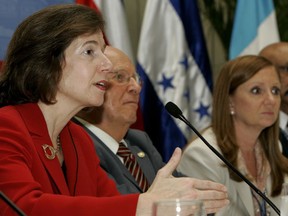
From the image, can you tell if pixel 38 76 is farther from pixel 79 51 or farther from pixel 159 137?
pixel 159 137

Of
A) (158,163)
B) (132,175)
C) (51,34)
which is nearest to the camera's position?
(51,34)

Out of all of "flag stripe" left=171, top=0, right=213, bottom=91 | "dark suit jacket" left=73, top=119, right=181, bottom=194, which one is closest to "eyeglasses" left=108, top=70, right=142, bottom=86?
"dark suit jacket" left=73, top=119, right=181, bottom=194

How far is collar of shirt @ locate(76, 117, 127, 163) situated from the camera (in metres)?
3.45

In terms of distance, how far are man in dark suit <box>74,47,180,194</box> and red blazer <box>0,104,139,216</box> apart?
0.50m

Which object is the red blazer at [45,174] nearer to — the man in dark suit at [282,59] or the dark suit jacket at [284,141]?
the dark suit jacket at [284,141]

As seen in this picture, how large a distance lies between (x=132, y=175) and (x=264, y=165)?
1.01m

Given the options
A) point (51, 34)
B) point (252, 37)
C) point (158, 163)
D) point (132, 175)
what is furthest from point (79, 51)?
point (252, 37)

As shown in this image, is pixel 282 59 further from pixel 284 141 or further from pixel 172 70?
pixel 172 70

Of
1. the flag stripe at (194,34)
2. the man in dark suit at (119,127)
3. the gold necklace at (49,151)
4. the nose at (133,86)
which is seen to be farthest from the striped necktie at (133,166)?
the flag stripe at (194,34)

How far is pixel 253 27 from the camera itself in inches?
201

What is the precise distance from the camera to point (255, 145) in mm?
4145

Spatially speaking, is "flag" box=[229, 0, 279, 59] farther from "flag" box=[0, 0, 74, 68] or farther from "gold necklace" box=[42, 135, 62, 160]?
"gold necklace" box=[42, 135, 62, 160]

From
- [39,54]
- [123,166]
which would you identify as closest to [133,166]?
[123,166]

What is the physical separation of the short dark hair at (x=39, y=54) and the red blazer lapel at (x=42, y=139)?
85 millimetres
